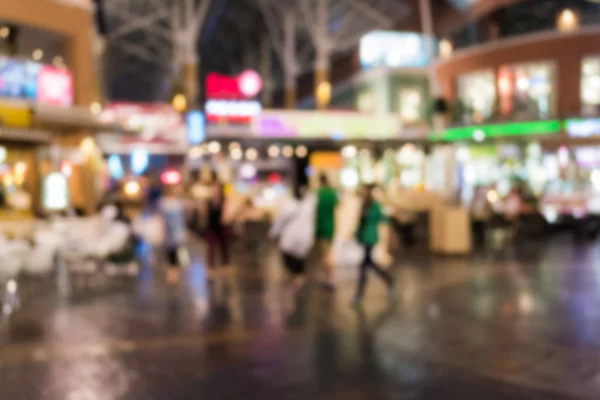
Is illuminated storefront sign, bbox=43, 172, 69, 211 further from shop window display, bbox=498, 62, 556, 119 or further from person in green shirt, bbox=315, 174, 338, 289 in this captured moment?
shop window display, bbox=498, 62, 556, 119

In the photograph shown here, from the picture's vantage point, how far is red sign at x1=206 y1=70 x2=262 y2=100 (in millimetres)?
27516

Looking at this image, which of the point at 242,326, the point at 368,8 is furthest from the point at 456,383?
the point at 368,8

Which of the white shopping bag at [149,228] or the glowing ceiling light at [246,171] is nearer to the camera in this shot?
the white shopping bag at [149,228]

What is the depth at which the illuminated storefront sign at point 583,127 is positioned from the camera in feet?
81.7

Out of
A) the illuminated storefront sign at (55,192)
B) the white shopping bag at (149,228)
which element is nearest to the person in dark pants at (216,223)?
the white shopping bag at (149,228)

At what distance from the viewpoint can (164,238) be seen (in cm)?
1166

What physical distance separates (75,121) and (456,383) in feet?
45.0

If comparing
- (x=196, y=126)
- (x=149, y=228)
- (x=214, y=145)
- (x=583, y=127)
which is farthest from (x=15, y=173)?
(x=583, y=127)

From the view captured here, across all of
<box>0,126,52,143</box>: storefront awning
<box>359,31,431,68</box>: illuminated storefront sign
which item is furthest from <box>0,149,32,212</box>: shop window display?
<box>359,31,431,68</box>: illuminated storefront sign

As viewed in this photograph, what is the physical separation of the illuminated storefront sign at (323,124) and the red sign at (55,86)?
705 cm

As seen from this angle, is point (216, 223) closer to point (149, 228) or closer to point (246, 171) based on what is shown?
point (149, 228)

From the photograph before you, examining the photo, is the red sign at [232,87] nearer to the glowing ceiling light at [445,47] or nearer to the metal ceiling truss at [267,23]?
the metal ceiling truss at [267,23]

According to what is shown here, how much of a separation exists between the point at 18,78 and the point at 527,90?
19.5 m

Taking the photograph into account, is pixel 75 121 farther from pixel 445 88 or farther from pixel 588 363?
pixel 445 88
